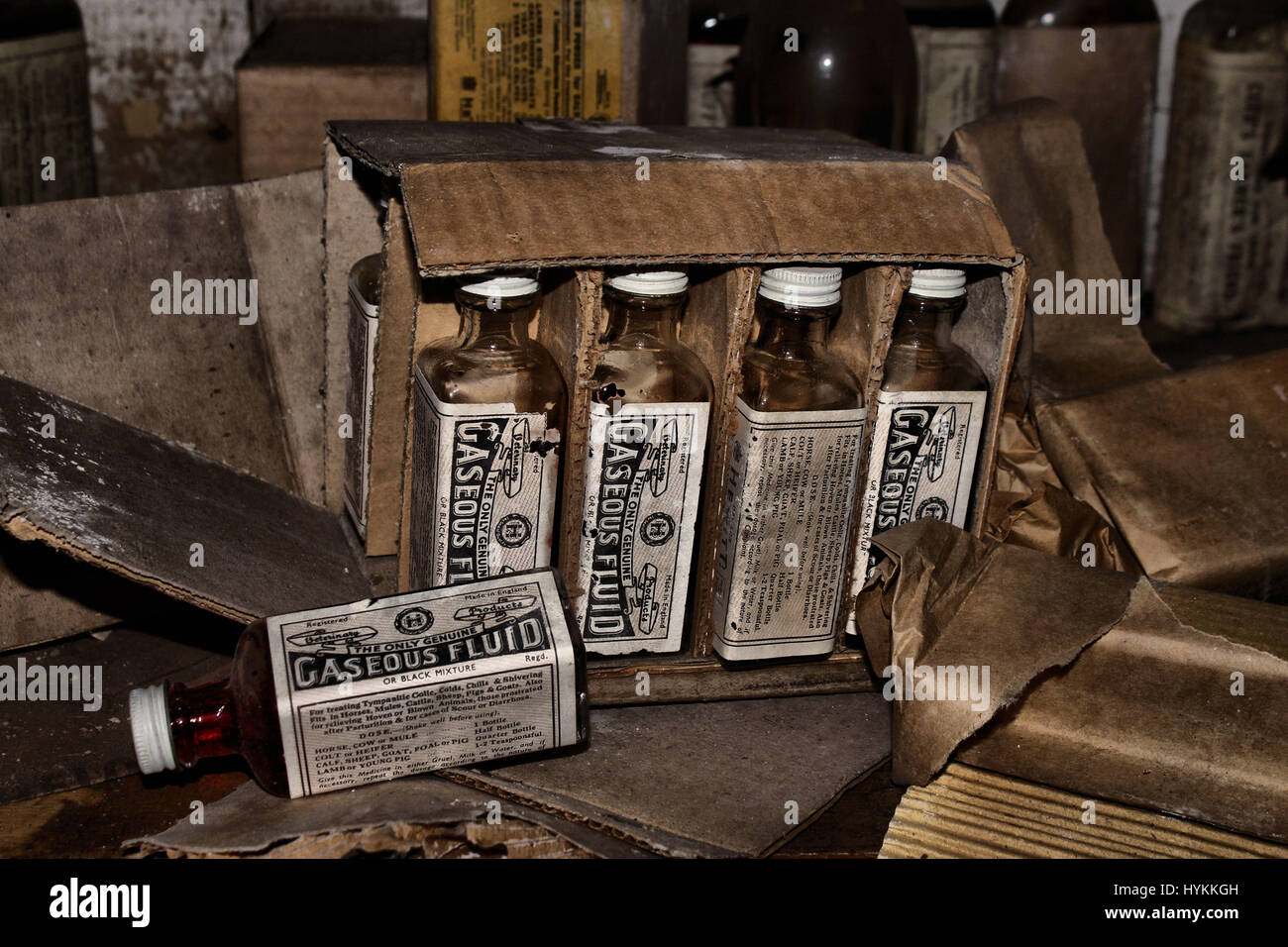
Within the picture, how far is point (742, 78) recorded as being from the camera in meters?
1.66

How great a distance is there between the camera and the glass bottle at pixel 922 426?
1011 mm

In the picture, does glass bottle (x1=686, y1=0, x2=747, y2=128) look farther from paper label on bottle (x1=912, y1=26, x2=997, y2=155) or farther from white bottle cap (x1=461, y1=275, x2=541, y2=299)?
white bottle cap (x1=461, y1=275, x2=541, y2=299)

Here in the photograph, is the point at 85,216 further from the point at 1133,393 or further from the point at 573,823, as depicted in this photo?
the point at 1133,393

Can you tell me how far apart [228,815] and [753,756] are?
1.27 feet

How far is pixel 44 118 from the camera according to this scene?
148cm

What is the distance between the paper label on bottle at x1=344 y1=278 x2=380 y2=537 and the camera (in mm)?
1097

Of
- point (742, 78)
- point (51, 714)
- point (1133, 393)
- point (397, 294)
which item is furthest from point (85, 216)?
point (1133, 393)

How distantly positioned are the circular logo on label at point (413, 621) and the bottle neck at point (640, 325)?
260 mm

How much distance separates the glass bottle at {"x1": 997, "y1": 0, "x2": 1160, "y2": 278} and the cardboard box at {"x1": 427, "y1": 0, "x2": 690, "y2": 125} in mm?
605

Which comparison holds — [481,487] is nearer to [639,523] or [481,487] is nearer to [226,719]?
[639,523]

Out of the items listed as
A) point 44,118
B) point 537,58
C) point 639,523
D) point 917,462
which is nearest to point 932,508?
point 917,462

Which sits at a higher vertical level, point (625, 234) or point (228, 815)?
→ point (625, 234)

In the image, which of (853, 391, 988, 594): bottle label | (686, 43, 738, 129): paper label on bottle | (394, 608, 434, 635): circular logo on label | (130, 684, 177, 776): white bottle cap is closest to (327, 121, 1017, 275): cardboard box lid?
(853, 391, 988, 594): bottle label

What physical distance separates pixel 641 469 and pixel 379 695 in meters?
0.27
